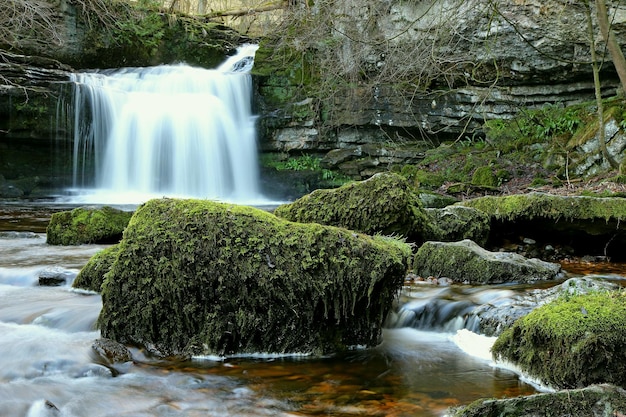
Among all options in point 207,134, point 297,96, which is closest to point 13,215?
point 207,134

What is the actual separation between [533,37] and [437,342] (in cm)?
1084

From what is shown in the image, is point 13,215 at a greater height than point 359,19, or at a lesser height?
lesser

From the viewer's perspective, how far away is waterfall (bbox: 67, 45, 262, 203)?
1634 centimetres

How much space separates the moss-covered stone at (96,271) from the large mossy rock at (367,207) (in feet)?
7.69

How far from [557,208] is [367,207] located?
7.92 ft

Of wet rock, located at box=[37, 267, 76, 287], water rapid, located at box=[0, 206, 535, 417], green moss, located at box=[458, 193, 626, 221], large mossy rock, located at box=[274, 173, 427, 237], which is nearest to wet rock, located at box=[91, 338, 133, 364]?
water rapid, located at box=[0, 206, 535, 417]

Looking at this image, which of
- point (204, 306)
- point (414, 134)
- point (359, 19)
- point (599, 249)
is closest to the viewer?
point (204, 306)

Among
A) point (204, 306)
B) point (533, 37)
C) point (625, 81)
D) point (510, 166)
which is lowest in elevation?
point (204, 306)

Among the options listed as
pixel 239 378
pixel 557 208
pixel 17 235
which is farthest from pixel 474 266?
pixel 17 235

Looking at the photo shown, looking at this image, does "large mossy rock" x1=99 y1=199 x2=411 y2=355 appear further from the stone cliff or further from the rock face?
the stone cliff

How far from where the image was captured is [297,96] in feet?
58.6

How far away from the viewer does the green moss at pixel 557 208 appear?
6793 millimetres

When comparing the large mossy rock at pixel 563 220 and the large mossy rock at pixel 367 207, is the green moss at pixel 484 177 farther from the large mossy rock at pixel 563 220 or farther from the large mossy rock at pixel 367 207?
the large mossy rock at pixel 367 207

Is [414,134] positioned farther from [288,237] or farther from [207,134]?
[288,237]
